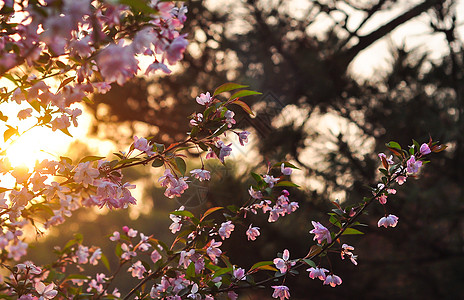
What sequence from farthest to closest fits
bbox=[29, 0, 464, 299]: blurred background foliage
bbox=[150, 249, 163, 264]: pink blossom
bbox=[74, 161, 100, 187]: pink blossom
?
bbox=[29, 0, 464, 299]: blurred background foliage
bbox=[150, 249, 163, 264]: pink blossom
bbox=[74, 161, 100, 187]: pink blossom

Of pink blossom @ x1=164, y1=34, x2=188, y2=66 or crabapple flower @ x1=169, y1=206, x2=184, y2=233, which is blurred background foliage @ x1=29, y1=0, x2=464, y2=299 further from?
pink blossom @ x1=164, y1=34, x2=188, y2=66

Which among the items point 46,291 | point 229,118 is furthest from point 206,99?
point 46,291

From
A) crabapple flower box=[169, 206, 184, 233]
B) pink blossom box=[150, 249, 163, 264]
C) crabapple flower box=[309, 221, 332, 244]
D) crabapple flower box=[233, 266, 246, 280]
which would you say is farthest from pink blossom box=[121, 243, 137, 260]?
crabapple flower box=[309, 221, 332, 244]

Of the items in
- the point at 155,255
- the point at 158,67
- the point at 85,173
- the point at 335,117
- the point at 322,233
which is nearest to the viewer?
the point at 158,67

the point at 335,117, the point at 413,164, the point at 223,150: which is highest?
the point at 335,117

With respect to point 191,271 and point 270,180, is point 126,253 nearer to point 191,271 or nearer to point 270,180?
point 191,271

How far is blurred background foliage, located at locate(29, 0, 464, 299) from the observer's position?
224 centimetres

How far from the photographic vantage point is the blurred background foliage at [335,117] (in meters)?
2.24

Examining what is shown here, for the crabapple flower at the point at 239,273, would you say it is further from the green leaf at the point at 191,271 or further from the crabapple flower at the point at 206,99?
the crabapple flower at the point at 206,99

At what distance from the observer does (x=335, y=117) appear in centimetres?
242

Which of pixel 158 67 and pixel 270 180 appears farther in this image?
pixel 270 180

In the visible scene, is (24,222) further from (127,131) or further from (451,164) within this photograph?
(451,164)

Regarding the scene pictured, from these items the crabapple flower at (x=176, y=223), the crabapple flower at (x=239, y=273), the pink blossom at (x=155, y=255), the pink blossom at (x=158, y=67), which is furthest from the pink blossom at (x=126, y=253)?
the pink blossom at (x=158, y=67)

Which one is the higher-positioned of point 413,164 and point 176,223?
point 413,164
